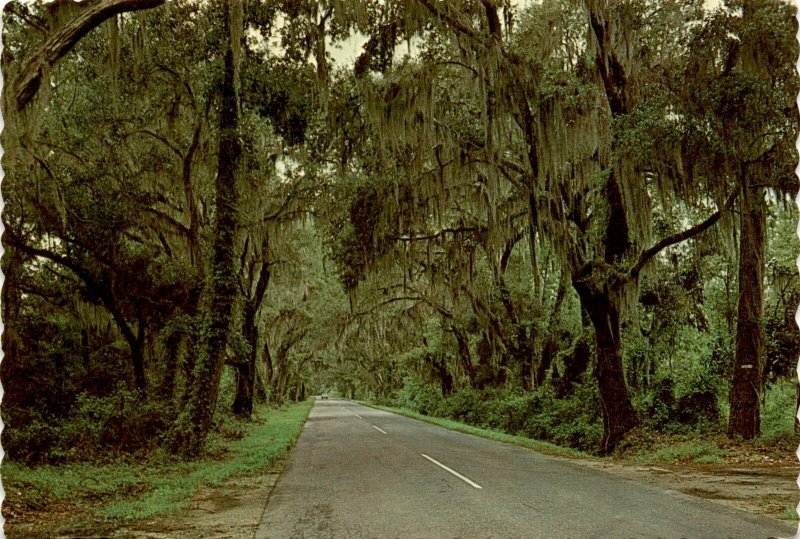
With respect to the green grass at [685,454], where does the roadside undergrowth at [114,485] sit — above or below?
below

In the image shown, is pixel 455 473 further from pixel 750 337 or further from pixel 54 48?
pixel 54 48

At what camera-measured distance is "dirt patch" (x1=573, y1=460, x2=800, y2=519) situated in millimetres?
7809

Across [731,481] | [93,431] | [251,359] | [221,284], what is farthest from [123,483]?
[251,359]

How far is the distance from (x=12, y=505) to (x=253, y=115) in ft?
41.5

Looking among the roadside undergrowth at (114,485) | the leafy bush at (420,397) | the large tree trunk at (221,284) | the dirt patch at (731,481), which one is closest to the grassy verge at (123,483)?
the roadside undergrowth at (114,485)

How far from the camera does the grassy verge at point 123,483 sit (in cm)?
822

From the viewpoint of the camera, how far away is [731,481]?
9.70m

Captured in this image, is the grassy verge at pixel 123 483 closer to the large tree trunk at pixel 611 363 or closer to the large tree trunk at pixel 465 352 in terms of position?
the large tree trunk at pixel 611 363

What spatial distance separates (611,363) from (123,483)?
10919 millimetres

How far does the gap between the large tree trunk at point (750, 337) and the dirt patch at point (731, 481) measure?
76.9 inches

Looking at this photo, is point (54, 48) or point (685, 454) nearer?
point (54, 48)

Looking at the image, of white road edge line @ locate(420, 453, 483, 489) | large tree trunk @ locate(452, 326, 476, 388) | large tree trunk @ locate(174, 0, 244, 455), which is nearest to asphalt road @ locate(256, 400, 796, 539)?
white road edge line @ locate(420, 453, 483, 489)

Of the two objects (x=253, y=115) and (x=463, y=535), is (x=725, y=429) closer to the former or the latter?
(x=463, y=535)

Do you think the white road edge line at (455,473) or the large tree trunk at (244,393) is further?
the large tree trunk at (244,393)
